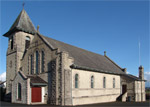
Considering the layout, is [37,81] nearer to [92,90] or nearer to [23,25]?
[92,90]

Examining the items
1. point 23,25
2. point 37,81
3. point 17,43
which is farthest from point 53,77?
point 23,25

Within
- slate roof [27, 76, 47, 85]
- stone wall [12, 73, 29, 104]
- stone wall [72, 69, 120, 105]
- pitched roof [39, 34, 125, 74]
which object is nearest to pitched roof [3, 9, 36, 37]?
pitched roof [39, 34, 125, 74]

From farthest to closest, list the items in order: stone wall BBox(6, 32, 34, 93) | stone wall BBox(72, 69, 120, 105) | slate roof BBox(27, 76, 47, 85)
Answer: stone wall BBox(6, 32, 34, 93), stone wall BBox(72, 69, 120, 105), slate roof BBox(27, 76, 47, 85)

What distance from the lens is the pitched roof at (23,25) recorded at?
31553mm

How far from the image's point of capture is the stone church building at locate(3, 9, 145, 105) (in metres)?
22.9

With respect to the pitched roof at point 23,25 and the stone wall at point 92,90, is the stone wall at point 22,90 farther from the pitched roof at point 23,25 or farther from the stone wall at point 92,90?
the pitched roof at point 23,25

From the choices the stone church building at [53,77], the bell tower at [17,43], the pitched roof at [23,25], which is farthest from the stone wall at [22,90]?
the pitched roof at [23,25]

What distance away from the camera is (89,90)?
86.4ft

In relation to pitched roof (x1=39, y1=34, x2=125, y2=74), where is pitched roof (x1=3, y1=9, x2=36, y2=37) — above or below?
above

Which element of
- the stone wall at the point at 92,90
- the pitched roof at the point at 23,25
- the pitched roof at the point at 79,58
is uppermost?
the pitched roof at the point at 23,25

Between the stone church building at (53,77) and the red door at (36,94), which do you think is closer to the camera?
the stone church building at (53,77)

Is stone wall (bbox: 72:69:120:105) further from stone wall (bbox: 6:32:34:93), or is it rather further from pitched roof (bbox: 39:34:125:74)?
stone wall (bbox: 6:32:34:93)

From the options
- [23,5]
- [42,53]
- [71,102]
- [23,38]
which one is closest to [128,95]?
[71,102]

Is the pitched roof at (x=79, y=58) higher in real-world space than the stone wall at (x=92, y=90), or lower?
higher
